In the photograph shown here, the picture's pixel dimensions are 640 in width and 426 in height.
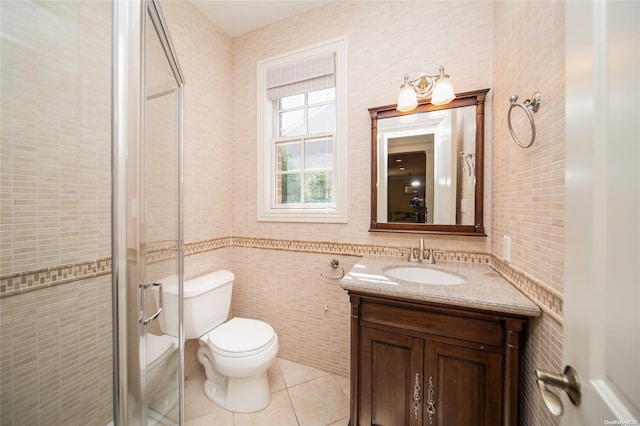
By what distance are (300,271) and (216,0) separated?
2.08 meters

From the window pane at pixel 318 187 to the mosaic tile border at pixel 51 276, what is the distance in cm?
Answer: 131

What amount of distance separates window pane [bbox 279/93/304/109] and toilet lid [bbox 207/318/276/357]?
1720 mm

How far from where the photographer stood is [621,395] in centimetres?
33

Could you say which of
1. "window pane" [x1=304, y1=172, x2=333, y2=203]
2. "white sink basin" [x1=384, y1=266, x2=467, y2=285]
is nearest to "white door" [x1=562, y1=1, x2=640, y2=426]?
"white sink basin" [x1=384, y1=266, x2=467, y2=285]

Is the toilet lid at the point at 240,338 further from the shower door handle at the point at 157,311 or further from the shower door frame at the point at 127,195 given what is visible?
the shower door frame at the point at 127,195

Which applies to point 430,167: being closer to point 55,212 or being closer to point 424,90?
point 424,90

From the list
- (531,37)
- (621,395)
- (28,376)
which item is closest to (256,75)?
(531,37)

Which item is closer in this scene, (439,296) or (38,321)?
(38,321)

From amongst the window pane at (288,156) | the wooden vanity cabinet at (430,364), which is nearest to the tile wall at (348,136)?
the window pane at (288,156)

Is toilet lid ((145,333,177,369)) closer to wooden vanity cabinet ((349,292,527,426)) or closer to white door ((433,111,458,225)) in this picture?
wooden vanity cabinet ((349,292,527,426))

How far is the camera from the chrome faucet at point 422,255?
1398mm

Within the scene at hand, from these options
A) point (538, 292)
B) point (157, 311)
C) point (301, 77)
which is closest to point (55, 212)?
point (157, 311)

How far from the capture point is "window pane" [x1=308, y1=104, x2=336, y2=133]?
1.77 metres

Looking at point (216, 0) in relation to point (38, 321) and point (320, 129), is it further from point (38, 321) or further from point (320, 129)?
point (38, 321)
